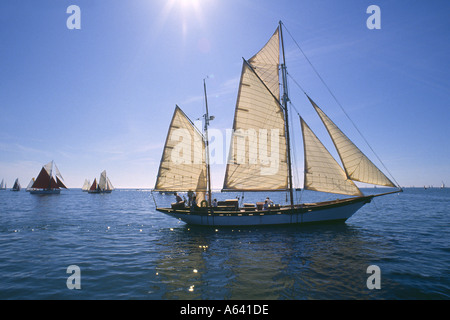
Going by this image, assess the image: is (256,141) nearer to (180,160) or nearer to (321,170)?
(321,170)

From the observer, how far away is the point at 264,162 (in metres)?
25.0

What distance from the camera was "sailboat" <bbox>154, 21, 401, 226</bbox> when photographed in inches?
902

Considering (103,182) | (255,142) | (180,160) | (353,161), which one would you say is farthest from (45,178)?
(353,161)

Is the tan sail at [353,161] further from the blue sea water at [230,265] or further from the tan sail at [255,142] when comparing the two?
the tan sail at [255,142]

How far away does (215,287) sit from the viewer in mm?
10008

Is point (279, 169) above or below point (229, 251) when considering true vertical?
above

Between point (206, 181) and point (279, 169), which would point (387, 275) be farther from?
point (206, 181)

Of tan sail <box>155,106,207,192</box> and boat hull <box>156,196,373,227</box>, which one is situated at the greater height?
tan sail <box>155,106,207,192</box>

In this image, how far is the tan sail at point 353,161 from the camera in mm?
21141

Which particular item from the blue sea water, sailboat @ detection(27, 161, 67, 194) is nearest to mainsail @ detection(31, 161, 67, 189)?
sailboat @ detection(27, 161, 67, 194)

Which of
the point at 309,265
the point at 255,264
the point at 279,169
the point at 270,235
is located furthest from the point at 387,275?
the point at 279,169

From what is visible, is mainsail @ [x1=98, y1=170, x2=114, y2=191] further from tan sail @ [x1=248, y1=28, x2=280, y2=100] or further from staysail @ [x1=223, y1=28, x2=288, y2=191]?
tan sail @ [x1=248, y1=28, x2=280, y2=100]

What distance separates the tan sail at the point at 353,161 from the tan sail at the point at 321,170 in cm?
114

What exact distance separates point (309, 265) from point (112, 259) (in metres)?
12.7
